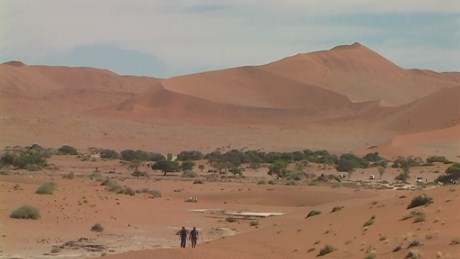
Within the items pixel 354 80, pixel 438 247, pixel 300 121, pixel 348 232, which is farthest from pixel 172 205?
pixel 354 80

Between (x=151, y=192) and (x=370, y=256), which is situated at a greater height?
(x=151, y=192)

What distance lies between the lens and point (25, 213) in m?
33.9

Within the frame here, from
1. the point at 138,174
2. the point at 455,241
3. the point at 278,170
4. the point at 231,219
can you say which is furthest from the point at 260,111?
the point at 455,241

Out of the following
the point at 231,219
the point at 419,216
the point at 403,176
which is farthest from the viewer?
the point at 403,176

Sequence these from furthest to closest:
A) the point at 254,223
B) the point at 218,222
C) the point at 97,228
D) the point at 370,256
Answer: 1. the point at 218,222
2. the point at 254,223
3. the point at 97,228
4. the point at 370,256

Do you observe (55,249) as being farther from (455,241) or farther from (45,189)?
(45,189)

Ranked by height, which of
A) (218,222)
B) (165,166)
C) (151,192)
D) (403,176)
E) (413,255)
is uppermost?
(165,166)

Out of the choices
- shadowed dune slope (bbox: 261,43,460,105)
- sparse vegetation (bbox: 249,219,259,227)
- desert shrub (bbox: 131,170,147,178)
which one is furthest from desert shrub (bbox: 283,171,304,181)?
shadowed dune slope (bbox: 261,43,460,105)

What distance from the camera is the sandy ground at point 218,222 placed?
23.3m

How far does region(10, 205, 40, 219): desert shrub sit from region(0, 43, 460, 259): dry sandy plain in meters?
0.29

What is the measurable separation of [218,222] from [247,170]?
37.4m

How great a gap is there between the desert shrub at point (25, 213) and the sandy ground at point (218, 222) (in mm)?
459

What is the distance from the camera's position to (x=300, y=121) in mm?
146250

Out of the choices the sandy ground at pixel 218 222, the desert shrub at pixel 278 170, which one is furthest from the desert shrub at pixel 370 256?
the desert shrub at pixel 278 170
